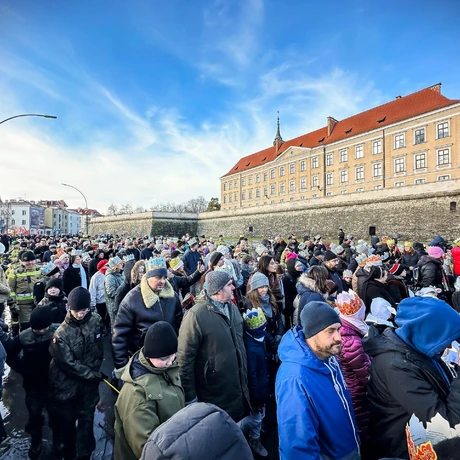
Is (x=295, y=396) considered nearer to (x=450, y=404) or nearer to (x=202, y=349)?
(x=450, y=404)

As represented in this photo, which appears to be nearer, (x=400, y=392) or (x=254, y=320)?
(x=400, y=392)

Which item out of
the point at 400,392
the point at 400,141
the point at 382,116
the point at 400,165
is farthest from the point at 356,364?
the point at 382,116

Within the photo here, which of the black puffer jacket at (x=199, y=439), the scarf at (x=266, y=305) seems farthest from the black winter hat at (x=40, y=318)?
the black puffer jacket at (x=199, y=439)

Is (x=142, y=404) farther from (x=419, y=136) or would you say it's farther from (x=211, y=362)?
(x=419, y=136)

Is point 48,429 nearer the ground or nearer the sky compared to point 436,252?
nearer the ground

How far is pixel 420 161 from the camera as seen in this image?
34.7 m

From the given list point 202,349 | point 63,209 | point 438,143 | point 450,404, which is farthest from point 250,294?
point 63,209

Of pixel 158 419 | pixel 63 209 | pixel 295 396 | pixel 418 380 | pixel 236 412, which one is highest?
pixel 63 209

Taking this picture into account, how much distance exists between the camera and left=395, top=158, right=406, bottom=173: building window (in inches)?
1427

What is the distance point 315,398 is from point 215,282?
145 cm

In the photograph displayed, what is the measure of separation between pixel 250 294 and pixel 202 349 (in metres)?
1.33

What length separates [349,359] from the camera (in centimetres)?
269

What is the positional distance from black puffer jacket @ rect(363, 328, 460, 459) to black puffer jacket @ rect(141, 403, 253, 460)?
1.31 m

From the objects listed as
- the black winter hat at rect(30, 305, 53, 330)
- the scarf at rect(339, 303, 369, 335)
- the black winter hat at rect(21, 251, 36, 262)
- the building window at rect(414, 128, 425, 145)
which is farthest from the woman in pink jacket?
the building window at rect(414, 128, 425, 145)
